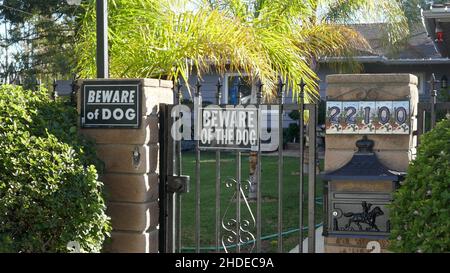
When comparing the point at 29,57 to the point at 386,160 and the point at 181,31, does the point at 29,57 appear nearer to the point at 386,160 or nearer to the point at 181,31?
the point at 181,31

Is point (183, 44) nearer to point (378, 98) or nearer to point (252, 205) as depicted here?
point (378, 98)

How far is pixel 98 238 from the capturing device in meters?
4.52

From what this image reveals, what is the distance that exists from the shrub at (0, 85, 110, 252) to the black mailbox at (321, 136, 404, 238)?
5.49ft

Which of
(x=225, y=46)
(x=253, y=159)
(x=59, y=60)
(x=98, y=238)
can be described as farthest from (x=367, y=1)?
(x=59, y=60)

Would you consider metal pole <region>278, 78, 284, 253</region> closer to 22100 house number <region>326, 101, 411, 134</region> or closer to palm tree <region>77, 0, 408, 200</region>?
22100 house number <region>326, 101, 411, 134</region>

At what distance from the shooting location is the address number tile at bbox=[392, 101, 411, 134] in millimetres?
4441

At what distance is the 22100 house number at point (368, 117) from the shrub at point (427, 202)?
53 cm

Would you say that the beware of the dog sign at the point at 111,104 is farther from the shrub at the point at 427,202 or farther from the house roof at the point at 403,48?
the house roof at the point at 403,48

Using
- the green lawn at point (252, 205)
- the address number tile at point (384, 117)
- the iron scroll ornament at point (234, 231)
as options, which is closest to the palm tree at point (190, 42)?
the iron scroll ornament at point (234, 231)

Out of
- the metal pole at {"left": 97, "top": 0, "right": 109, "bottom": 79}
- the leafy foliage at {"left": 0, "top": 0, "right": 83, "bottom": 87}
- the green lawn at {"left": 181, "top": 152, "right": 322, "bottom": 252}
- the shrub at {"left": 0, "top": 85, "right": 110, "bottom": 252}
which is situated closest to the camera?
the shrub at {"left": 0, "top": 85, "right": 110, "bottom": 252}

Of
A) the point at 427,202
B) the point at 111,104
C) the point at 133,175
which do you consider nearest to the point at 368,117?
the point at 427,202

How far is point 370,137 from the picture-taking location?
450 centimetres

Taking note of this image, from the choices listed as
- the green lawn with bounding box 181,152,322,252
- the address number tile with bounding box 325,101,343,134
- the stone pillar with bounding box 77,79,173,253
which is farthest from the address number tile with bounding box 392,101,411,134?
the stone pillar with bounding box 77,79,173,253
